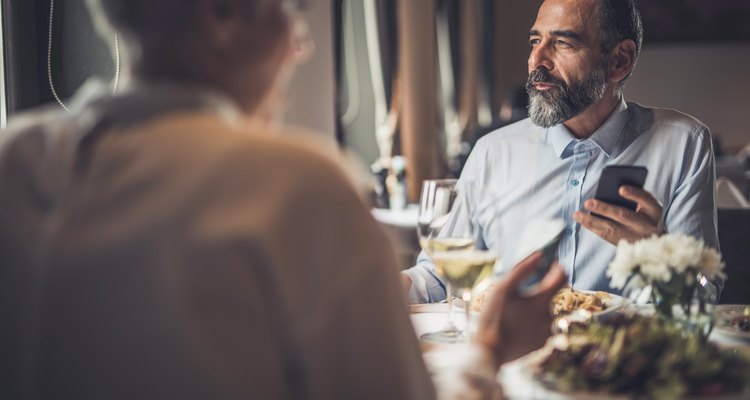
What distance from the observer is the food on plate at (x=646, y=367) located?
0.98m

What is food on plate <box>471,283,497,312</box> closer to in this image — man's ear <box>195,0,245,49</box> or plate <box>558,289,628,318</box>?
plate <box>558,289,628,318</box>

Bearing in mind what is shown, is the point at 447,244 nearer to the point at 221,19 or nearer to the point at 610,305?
the point at 610,305

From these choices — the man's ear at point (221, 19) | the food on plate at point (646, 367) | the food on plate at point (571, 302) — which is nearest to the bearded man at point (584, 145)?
the food on plate at point (571, 302)

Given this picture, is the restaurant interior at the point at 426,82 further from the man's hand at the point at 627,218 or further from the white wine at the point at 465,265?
the man's hand at the point at 627,218

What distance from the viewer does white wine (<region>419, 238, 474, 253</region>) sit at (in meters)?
1.21

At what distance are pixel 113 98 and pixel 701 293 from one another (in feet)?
3.22

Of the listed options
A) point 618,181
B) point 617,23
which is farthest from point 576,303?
point 617,23

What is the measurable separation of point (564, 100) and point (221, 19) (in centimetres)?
156

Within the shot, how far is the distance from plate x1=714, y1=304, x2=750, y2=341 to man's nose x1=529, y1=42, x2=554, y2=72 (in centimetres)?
96

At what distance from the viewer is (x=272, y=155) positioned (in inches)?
27.4

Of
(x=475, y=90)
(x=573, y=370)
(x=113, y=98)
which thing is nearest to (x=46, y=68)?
(x=113, y=98)

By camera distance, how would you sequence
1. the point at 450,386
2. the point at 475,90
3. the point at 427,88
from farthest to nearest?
the point at 475,90
the point at 427,88
the point at 450,386

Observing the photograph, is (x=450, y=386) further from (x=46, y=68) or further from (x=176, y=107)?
(x=46, y=68)

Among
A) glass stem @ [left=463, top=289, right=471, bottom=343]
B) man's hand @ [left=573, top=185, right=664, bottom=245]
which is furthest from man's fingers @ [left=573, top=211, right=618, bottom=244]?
glass stem @ [left=463, top=289, right=471, bottom=343]
